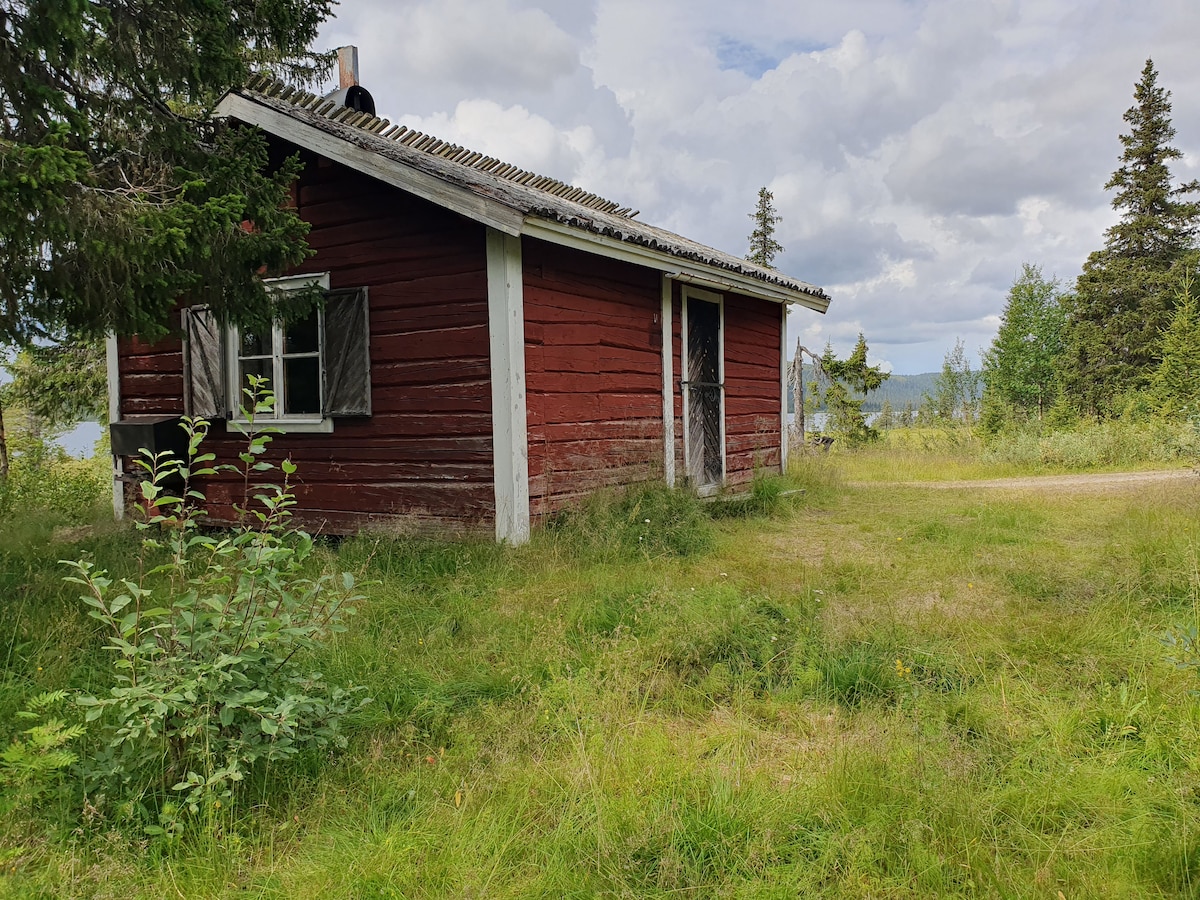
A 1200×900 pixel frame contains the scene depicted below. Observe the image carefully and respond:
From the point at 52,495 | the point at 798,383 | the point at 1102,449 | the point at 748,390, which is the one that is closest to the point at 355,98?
the point at 52,495

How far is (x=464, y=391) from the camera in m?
5.59

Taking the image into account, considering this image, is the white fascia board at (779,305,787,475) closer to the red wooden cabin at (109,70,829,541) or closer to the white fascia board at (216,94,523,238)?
the red wooden cabin at (109,70,829,541)

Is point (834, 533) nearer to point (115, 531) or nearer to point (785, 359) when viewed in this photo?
point (785, 359)

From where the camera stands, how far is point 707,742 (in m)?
2.49

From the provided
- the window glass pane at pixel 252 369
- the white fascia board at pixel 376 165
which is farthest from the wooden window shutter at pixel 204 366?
the white fascia board at pixel 376 165

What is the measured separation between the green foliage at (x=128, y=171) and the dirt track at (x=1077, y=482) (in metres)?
9.53

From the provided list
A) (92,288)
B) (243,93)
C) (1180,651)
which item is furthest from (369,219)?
(1180,651)

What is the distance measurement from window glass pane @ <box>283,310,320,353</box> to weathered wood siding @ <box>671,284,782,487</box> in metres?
3.71

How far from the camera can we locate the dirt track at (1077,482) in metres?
9.22

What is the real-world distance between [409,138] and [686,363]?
3.84 metres

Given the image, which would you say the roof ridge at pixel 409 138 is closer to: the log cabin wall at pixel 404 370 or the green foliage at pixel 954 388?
the log cabin wall at pixel 404 370

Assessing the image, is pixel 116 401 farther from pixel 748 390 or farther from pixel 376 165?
pixel 748 390

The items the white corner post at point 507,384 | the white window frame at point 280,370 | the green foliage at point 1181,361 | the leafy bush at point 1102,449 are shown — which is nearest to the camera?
the white corner post at point 507,384

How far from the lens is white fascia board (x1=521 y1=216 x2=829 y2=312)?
5160mm
